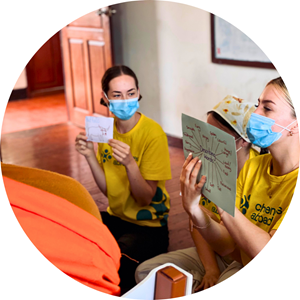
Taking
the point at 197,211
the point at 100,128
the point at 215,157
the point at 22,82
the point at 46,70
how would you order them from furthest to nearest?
the point at 46,70 < the point at 22,82 < the point at 100,128 < the point at 197,211 < the point at 215,157

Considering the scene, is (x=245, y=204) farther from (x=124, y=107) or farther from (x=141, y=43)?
(x=141, y=43)

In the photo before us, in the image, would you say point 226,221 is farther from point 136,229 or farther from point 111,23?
point 111,23

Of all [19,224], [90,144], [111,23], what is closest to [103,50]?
[111,23]

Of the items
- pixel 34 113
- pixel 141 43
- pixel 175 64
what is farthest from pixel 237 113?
pixel 34 113

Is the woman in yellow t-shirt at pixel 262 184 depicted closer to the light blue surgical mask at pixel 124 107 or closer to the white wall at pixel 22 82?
the light blue surgical mask at pixel 124 107

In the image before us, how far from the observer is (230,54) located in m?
3.35

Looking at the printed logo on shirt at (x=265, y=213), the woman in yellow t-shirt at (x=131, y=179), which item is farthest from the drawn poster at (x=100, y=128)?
the printed logo on shirt at (x=265, y=213)

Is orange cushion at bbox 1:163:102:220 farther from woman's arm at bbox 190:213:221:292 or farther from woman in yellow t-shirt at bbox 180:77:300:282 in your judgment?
woman's arm at bbox 190:213:221:292

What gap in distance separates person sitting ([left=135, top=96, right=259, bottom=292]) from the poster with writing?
398 millimetres

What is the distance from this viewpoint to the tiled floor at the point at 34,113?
5193 mm

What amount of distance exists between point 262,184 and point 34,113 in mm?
5012

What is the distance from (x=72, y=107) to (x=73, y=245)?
14.7 feet

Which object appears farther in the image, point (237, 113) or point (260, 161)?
point (237, 113)

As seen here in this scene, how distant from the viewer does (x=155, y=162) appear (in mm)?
1812
